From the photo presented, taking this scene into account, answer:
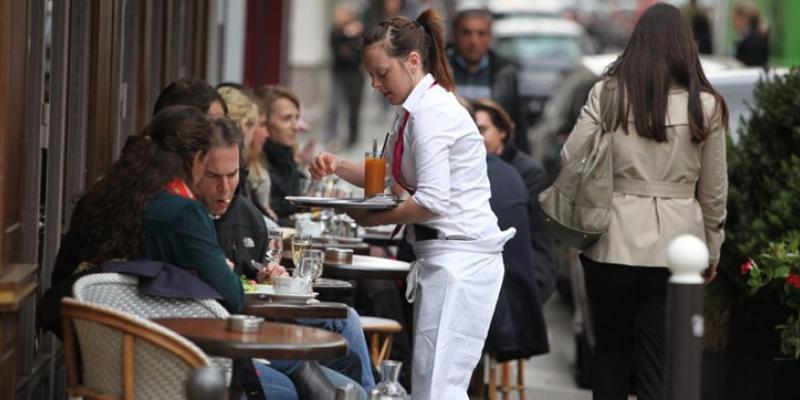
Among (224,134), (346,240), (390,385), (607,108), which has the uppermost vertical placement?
(607,108)

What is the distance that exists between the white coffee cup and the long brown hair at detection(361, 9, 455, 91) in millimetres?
957

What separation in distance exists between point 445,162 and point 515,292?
2.29m

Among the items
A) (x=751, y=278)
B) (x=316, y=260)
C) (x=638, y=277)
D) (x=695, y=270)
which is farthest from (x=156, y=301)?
(x=751, y=278)

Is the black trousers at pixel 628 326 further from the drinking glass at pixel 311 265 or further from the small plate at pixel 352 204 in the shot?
the drinking glass at pixel 311 265

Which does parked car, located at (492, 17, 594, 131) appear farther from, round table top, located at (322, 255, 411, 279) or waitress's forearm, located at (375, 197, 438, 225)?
waitress's forearm, located at (375, 197, 438, 225)

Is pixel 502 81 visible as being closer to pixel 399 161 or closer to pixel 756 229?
pixel 756 229

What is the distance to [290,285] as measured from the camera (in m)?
6.28

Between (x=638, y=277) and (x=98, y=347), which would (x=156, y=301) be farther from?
(x=638, y=277)

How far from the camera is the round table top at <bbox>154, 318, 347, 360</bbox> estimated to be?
5043mm

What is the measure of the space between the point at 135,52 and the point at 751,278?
3449mm

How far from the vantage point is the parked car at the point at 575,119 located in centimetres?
Answer: 1089

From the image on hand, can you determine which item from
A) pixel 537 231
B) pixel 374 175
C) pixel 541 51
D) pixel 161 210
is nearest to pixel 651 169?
pixel 374 175

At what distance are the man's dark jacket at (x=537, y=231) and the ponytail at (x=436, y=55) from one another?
2.29m

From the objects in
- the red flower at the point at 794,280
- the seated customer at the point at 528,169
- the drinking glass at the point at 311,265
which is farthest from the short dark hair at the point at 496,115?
the drinking glass at the point at 311,265
